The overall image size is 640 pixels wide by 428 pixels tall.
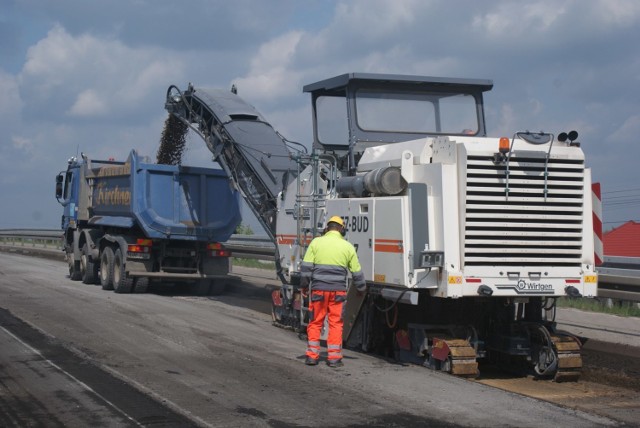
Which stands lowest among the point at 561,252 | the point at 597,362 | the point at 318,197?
the point at 597,362

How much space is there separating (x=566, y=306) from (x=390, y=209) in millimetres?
6681

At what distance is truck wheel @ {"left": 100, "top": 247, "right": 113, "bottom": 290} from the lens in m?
19.1

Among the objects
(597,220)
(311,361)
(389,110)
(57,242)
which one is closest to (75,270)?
(389,110)

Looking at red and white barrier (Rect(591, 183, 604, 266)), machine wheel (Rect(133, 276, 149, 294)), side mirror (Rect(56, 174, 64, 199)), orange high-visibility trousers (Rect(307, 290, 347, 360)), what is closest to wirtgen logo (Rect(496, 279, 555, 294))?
red and white barrier (Rect(591, 183, 604, 266))

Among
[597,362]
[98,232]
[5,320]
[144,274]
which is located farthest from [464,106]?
[98,232]

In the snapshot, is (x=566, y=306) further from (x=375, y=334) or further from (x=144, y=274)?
(x=144, y=274)

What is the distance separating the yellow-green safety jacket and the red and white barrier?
2.73 meters

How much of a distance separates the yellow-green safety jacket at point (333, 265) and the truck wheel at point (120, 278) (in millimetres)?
8843

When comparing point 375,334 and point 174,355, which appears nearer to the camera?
point 174,355

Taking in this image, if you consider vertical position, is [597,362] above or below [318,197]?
below

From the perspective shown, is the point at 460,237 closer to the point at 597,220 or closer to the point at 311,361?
the point at 597,220

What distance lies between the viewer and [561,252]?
9.86 m

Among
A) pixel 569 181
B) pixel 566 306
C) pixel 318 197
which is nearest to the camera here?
pixel 569 181

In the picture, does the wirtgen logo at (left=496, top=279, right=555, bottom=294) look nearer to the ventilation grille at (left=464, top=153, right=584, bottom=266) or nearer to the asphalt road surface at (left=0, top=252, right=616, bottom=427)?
the ventilation grille at (left=464, top=153, right=584, bottom=266)
